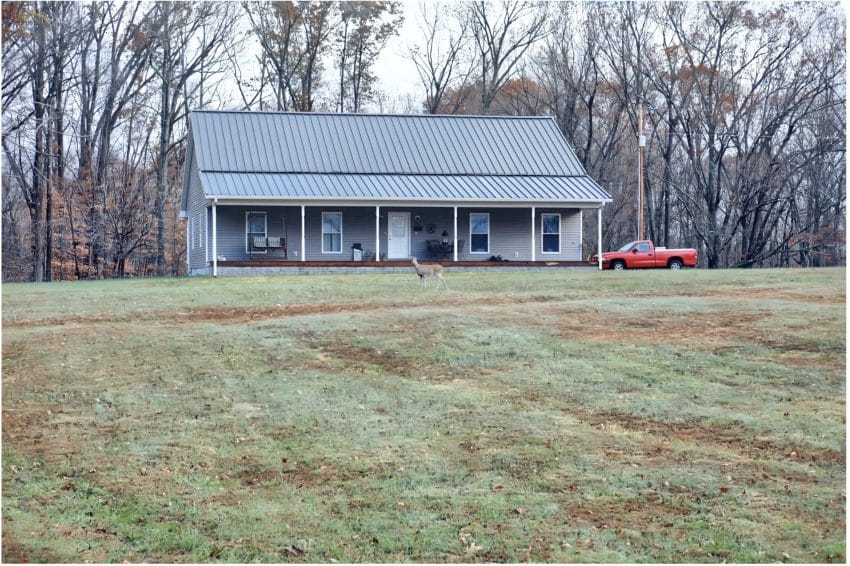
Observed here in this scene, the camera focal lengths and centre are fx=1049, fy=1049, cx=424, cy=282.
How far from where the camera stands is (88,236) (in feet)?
142

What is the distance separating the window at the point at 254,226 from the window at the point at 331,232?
1.91 m

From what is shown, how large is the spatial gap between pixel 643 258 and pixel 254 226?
12608 mm

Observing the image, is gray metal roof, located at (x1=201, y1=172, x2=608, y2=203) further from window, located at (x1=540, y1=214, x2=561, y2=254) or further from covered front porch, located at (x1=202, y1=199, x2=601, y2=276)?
window, located at (x1=540, y1=214, x2=561, y2=254)

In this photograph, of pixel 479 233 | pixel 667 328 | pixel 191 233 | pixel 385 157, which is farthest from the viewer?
pixel 191 233

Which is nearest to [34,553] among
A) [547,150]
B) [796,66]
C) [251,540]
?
[251,540]

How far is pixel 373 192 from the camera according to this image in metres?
32.7

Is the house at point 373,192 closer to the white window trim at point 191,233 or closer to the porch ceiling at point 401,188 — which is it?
the porch ceiling at point 401,188

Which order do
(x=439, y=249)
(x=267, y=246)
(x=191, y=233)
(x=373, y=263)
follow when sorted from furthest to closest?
(x=191, y=233), (x=439, y=249), (x=267, y=246), (x=373, y=263)

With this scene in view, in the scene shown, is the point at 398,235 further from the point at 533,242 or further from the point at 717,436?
the point at 717,436

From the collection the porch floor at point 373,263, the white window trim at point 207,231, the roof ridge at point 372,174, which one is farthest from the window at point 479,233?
the white window trim at point 207,231

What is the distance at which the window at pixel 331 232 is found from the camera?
33812mm

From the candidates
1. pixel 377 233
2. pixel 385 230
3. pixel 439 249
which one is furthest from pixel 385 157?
pixel 377 233

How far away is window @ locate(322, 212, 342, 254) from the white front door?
1.60 metres

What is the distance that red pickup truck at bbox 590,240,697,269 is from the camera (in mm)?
34156
